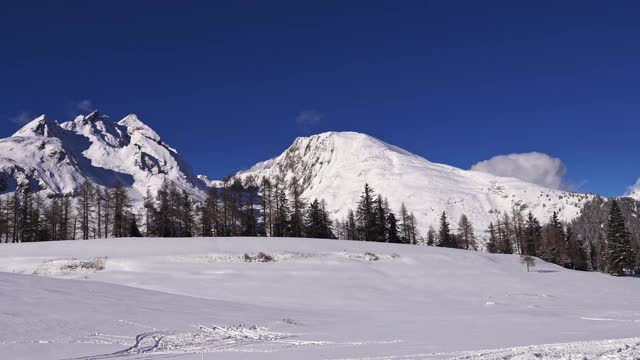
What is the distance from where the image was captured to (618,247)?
6912 centimetres

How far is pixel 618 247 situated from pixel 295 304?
57.7m

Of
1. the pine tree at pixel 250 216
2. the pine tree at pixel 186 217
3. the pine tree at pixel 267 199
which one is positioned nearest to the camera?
the pine tree at pixel 186 217

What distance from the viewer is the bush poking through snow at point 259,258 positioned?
45016 millimetres

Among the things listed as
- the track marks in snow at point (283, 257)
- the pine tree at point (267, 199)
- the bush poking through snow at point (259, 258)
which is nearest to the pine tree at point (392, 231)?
the pine tree at point (267, 199)

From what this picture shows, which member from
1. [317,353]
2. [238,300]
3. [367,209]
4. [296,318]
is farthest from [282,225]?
[317,353]

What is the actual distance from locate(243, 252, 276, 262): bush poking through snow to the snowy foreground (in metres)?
0.27

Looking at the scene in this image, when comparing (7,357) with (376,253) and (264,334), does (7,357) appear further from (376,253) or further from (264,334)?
(376,253)

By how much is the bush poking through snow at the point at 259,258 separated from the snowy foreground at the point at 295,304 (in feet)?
0.89

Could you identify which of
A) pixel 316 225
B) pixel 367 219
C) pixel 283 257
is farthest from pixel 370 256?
pixel 367 219

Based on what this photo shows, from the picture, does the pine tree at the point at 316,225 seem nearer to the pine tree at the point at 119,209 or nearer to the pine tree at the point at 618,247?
the pine tree at the point at 119,209

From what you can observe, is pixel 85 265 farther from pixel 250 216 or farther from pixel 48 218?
pixel 250 216

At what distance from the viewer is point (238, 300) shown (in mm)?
30781

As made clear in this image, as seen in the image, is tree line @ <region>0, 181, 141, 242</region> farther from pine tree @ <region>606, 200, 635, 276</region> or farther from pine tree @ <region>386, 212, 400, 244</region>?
pine tree @ <region>606, 200, 635, 276</region>

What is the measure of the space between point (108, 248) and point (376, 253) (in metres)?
25.4
